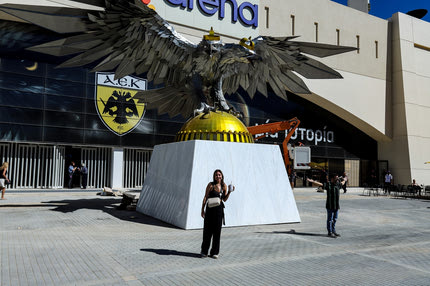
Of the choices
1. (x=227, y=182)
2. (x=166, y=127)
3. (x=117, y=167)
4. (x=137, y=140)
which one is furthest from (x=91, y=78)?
(x=227, y=182)

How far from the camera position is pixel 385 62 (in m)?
35.0

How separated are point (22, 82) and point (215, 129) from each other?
671 inches


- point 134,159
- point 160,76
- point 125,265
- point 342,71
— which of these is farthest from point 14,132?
point 342,71

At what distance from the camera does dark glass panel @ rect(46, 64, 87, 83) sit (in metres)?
22.4

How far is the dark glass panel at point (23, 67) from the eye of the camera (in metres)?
21.1

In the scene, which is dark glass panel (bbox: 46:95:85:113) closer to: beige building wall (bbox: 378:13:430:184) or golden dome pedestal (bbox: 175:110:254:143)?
golden dome pedestal (bbox: 175:110:254:143)

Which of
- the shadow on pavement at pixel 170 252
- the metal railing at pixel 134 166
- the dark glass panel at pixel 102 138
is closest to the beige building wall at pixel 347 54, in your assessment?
the metal railing at pixel 134 166

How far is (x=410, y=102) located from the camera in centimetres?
3425

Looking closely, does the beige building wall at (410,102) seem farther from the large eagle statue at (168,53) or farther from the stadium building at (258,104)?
the large eagle statue at (168,53)

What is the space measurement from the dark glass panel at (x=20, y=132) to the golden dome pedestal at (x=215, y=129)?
1508 cm

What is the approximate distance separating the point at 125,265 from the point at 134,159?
20.7 metres

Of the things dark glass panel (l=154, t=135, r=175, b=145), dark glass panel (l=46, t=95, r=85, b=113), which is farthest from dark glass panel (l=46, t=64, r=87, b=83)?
dark glass panel (l=154, t=135, r=175, b=145)

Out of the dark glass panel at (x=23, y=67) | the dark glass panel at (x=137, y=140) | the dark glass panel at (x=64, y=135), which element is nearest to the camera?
the dark glass panel at (x=23, y=67)

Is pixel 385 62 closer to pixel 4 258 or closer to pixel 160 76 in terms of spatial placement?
pixel 160 76
